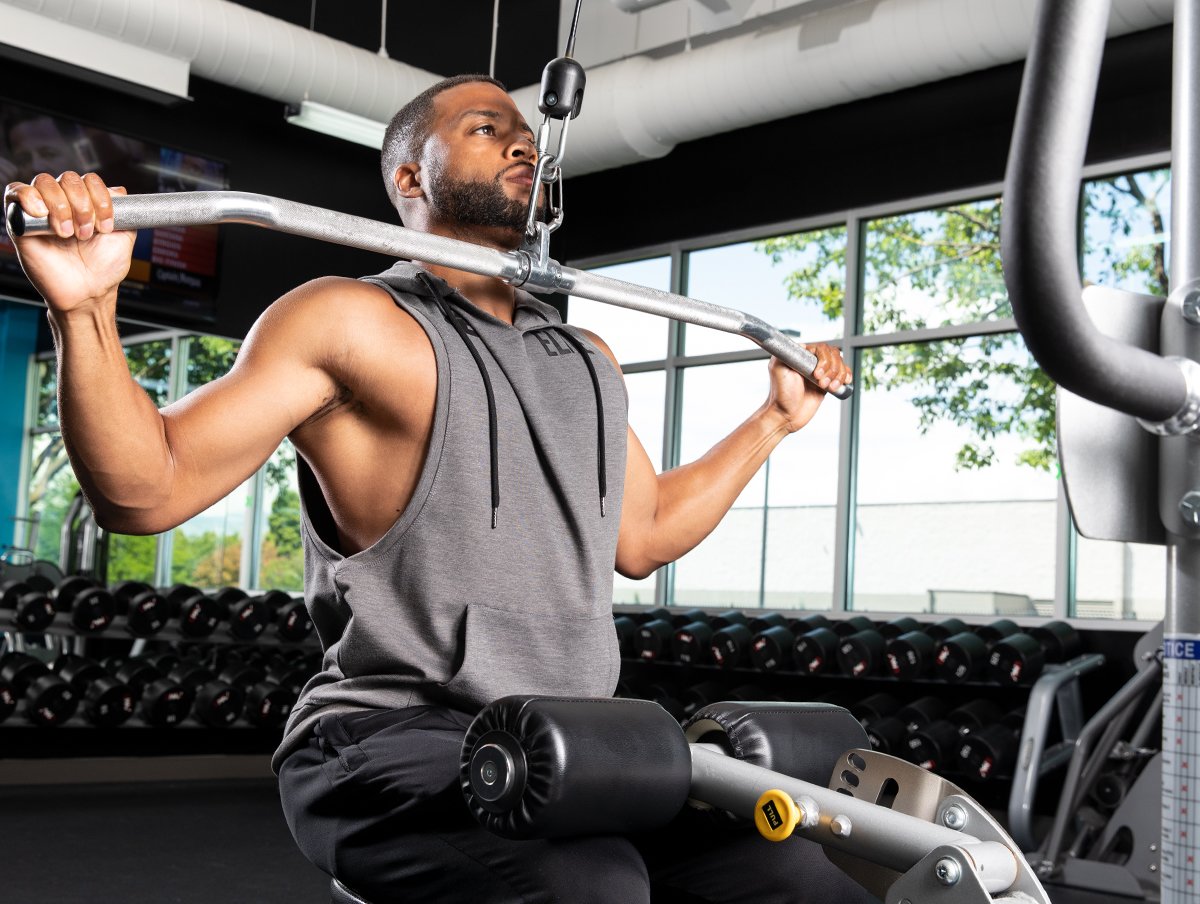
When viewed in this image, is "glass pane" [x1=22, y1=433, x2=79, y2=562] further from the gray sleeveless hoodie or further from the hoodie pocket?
the hoodie pocket

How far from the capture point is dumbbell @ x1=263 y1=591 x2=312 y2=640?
631 cm

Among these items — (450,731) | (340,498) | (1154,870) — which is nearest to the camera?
(450,731)

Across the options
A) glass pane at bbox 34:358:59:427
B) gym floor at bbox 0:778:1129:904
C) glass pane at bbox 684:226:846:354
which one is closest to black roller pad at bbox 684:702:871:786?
gym floor at bbox 0:778:1129:904

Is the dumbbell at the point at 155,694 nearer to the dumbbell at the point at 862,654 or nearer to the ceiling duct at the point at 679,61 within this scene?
the ceiling duct at the point at 679,61

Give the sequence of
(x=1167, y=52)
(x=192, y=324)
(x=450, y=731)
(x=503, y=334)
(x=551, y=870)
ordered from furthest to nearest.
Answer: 1. (x=192, y=324)
2. (x=1167, y=52)
3. (x=503, y=334)
4. (x=450, y=731)
5. (x=551, y=870)

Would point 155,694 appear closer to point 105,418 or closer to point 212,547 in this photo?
point 212,547

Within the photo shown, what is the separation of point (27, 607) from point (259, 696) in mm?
1135

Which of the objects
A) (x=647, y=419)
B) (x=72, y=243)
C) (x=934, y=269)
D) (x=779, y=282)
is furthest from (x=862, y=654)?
(x=72, y=243)

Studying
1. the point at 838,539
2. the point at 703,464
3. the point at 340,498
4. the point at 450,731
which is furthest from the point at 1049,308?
the point at 838,539

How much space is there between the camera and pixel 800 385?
1.88m

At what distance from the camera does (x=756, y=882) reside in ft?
4.55

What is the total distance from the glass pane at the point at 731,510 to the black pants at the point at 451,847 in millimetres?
5665

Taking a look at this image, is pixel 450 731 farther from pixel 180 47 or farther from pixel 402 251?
pixel 180 47

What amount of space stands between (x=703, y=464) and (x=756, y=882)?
670 mm
